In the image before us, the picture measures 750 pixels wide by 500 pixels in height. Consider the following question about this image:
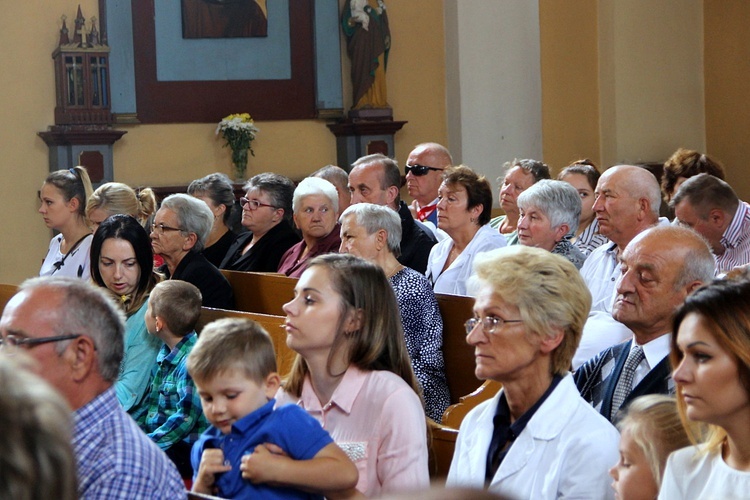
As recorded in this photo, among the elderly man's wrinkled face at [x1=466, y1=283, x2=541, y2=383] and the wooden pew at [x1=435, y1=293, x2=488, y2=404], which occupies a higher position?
the elderly man's wrinkled face at [x1=466, y1=283, x2=541, y2=383]

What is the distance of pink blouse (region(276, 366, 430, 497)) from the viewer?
9.89 ft

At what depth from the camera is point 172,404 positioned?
169 inches

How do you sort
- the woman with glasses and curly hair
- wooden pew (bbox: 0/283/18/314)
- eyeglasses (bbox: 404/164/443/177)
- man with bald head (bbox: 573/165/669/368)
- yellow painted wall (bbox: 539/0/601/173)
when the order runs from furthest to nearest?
yellow painted wall (bbox: 539/0/601/173) → eyeglasses (bbox: 404/164/443/177) → wooden pew (bbox: 0/283/18/314) → man with bald head (bbox: 573/165/669/368) → the woman with glasses and curly hair

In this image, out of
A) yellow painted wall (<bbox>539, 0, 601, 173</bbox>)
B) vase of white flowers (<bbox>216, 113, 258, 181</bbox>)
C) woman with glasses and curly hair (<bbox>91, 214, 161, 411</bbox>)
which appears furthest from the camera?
yellow painted wall (<bbox>539, 0, 601, 173</bbox>)

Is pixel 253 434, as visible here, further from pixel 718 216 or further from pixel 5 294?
pixel 5 294

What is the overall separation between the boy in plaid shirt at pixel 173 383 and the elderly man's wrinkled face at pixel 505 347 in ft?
5.51

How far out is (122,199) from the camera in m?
6.71

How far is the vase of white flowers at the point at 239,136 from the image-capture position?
423 inches

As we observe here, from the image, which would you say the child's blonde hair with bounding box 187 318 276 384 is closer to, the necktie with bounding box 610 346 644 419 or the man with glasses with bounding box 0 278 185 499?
the man with glasses with bounding box 0 278 185 499

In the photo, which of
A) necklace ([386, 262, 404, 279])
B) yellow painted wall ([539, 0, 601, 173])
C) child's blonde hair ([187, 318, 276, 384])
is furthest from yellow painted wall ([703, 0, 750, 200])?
child's blonde hair ([187, 318, 276, 384])

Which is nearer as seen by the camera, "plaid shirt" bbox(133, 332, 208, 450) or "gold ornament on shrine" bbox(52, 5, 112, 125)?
"plaid shirt" bbox(133, 332, 208, 450)

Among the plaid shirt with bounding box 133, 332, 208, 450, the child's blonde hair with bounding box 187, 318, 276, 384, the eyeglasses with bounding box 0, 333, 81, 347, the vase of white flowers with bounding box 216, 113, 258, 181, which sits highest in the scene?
the vase of white flowers with bounding box 216, 113, 258, 181

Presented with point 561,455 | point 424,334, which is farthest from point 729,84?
point 561,455

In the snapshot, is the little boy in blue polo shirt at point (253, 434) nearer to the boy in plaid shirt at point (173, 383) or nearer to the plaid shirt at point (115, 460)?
the plaid shirt at point (115, 460)
